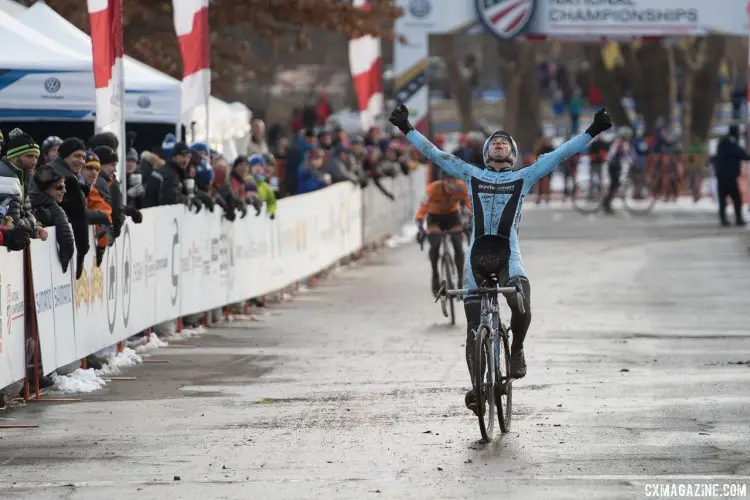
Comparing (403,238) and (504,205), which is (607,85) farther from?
(504,205)

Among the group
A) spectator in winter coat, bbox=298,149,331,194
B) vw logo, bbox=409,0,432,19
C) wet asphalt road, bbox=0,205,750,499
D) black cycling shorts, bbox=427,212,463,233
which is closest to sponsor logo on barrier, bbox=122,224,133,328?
wet asphalt road, bbox=0,205,750,499

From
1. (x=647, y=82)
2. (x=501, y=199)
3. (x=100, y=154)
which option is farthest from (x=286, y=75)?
(x=501, y=199)

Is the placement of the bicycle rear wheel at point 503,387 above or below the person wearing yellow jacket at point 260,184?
below

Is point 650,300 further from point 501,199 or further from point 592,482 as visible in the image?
point 592,482

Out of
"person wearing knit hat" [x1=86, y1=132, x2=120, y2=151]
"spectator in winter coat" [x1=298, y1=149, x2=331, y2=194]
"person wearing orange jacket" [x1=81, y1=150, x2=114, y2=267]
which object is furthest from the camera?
"spectator in winter coat" [x1=298, y1=149, x2=331, y2=194]

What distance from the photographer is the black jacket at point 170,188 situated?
→ 742 inches

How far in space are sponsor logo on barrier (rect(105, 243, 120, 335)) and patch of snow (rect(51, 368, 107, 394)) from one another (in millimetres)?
967

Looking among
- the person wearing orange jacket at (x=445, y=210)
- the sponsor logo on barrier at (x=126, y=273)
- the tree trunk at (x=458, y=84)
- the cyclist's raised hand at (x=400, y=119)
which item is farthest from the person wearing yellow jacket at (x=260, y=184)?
the tree trunk at (x=458, y=84)

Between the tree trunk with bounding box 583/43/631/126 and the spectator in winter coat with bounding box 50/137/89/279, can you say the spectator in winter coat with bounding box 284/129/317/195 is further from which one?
the tree trunk with bounding box 583/43/631/126

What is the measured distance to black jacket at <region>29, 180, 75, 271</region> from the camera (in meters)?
14.3

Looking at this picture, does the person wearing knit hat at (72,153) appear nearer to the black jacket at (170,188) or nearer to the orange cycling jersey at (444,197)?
the black jacket at (170,188)

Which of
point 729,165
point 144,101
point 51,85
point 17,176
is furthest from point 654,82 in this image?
point 17,176

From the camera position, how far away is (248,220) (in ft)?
71.1

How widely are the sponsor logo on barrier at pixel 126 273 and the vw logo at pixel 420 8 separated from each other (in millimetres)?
28587
